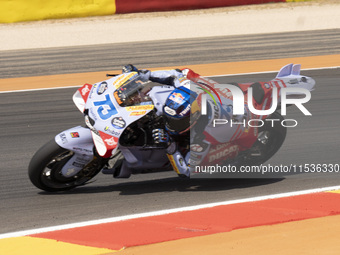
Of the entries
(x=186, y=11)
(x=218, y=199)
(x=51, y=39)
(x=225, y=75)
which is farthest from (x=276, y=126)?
(x=186, y=11)

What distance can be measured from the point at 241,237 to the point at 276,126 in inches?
92.1

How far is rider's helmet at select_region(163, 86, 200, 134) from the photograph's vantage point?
658 centimetres

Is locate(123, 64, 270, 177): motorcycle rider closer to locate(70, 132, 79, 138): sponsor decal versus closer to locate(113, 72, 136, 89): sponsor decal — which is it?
locate(113, 72, 136, 89): sponsor decal

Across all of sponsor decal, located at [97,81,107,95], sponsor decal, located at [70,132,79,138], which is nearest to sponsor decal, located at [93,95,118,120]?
sponsor decal, located at [97,81,107,95]

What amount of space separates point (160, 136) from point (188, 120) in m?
0.33

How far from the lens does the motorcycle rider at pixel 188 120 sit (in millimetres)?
6621

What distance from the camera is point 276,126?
24.3 feet

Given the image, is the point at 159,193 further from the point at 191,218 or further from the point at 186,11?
the point at 186,11

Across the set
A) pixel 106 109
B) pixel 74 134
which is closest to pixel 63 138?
pixel 74 134

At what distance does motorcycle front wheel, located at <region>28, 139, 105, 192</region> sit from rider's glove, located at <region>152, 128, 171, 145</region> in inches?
27.3

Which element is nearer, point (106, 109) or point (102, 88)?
point (106, 109)

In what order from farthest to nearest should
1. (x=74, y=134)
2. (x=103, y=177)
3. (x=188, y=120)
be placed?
(x=103, y=177) → (x=74, y=134) → (x=188, y=120)

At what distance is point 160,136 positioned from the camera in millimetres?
6648

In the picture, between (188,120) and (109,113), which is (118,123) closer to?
(109,113)
